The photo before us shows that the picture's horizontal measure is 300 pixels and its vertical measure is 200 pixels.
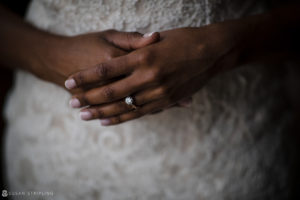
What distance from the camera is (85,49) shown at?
1.78 feet

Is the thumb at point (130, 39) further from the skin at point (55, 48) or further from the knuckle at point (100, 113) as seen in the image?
the knuckle at point (100, 113)

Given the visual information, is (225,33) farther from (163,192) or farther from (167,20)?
(163,192)

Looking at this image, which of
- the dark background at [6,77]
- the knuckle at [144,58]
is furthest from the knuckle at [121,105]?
the dark background at [6,77]

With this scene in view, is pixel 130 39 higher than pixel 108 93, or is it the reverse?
pixel 130 39

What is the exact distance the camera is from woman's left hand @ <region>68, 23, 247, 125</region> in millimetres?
496

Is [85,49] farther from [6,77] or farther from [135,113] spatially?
[6,77]

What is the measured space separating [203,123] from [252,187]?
0.26 metres

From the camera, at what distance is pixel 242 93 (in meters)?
0.73

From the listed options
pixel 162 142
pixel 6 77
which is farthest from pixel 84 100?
pixel 6 77

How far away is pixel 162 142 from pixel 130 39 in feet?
0.99

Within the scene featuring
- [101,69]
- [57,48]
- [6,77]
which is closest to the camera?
[101,69]

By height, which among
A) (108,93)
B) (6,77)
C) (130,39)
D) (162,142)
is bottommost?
(162,142)

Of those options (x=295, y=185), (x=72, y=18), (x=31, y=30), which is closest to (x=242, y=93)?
(x=295, y=185)

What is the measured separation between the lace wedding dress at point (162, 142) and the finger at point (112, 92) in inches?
6.5
